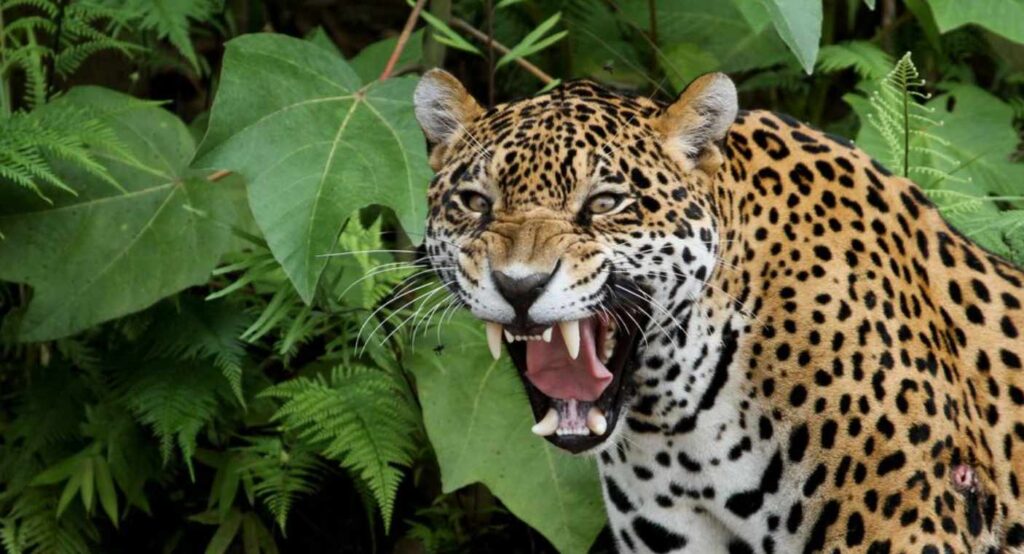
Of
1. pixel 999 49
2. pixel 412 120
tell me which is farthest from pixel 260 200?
pixel 999 49

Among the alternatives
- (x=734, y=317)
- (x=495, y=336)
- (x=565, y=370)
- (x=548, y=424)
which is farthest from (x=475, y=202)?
(x=734, y=317)

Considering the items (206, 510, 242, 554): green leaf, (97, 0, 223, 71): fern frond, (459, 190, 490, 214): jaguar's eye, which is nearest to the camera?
(459, 190, 490, 214): jaguar's eye

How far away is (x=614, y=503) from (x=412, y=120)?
1.56 meters

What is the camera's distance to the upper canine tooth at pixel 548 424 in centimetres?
481

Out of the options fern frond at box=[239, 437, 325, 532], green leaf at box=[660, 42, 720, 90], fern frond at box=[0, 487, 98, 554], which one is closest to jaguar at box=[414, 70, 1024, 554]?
fern frond at box=[239, 437, 325, 532]

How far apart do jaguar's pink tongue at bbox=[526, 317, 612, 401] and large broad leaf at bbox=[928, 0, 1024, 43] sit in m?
2.52

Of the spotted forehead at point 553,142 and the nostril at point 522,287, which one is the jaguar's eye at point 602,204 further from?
the nostril at point 522,287

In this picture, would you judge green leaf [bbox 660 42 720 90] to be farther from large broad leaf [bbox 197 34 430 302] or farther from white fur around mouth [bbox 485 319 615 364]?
white fur around mouth [bbox 485 319 615 364]

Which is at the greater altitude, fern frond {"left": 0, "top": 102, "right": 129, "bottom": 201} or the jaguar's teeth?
the jaguar's teeth

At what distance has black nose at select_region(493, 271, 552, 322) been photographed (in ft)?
14.6

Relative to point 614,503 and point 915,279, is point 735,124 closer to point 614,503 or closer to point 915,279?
point 915,279

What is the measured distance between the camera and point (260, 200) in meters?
5.58

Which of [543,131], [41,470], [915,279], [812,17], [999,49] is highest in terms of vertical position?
[812,17]

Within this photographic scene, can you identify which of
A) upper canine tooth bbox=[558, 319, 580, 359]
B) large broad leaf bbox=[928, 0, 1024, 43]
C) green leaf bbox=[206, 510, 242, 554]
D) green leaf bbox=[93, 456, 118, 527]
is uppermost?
large broad leaf bbox=[928, 0, 1024, 43]
